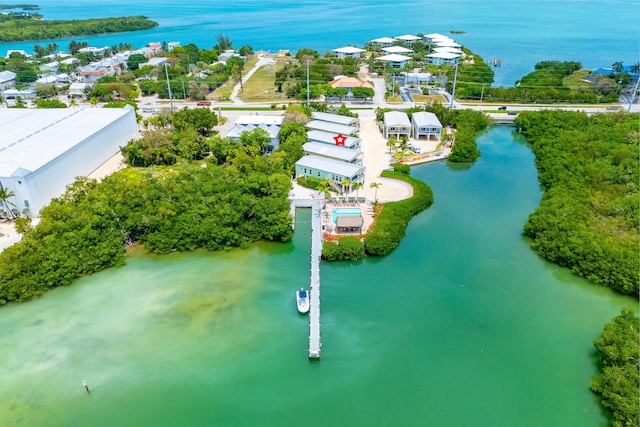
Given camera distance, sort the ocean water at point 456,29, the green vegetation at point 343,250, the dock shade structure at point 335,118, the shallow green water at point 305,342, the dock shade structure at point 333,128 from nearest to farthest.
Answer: the shallow green water at point 305,342 → the green vegetation at point 343,250 → the dock shade structure at point 333,128 → the dock shade structure at point 335,118 → the ocean water at point 456,29

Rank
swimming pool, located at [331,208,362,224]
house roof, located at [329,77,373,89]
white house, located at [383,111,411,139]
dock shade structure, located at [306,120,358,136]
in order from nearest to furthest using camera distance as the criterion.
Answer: swimming pool, located at [331,208,362,224], dock shade structure, located at [306,120,358,136], white house, located at [383,111,411,139], house roof, located at [329,77,373,89]

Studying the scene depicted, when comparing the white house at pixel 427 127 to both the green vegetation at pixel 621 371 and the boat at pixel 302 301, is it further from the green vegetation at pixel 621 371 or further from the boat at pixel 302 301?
the green vegetation at pixel 621 371

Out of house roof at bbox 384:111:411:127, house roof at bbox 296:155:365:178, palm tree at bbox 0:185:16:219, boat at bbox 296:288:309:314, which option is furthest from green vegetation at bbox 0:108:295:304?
house roof at bbox 384:111:411:127

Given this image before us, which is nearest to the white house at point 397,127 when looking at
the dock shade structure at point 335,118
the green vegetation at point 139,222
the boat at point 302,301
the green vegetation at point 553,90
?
the dock shade structure at point 335,118

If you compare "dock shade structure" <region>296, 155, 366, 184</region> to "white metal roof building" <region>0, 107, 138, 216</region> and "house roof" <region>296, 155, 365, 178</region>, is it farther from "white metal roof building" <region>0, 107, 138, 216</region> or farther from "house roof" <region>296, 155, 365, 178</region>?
"white metal roof building" <region>0, 107, 138, 216</region>

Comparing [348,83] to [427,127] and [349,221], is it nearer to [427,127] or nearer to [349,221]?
[427,127]

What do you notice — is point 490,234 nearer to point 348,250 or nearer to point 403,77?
point 348,250

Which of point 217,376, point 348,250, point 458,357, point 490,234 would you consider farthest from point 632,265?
point 217,376
